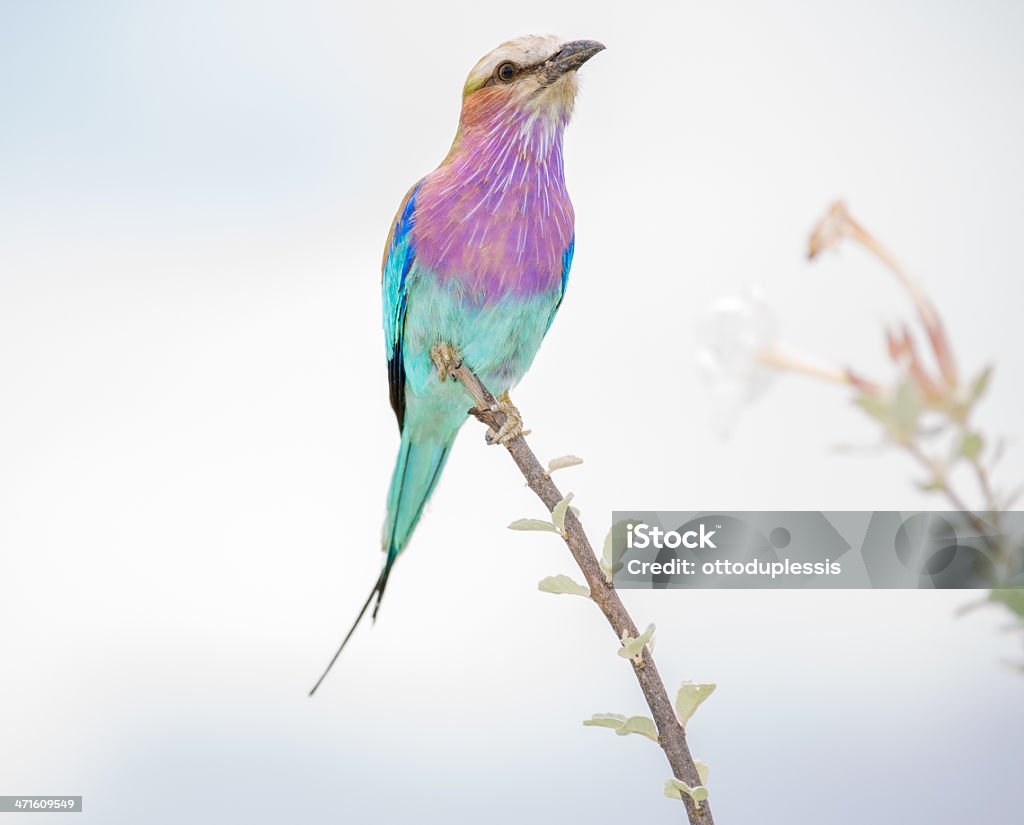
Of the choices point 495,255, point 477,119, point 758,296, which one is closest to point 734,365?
point 758,296

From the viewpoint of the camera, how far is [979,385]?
241 millimetres

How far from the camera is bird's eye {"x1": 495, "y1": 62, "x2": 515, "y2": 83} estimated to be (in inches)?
38.8

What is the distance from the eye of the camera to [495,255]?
3.12 feet

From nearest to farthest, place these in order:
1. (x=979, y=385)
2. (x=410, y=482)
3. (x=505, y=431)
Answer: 1. (x=979, y=385)
2. (x=505, y=431)
3. (x=410, y=482)

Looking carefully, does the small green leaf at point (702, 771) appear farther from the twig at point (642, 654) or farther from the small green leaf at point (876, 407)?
the small green leaf at point (876, 407)

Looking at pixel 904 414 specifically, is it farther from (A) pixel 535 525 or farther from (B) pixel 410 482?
(B) pixel 410 482

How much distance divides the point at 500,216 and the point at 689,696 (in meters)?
0.55

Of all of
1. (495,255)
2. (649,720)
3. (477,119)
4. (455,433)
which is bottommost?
(649,720)

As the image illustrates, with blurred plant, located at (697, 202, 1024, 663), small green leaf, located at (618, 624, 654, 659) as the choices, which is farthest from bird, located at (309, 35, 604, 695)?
blurred plant, located at (697, 202, 1024, 663)

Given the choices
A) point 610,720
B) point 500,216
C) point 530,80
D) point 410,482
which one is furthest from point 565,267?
point 610,720

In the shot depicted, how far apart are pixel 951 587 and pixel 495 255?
0.62 meters

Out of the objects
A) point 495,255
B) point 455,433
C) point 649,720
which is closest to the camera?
point 649,720

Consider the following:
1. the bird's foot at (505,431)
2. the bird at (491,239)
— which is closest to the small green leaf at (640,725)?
the bird's foot at (505,431)

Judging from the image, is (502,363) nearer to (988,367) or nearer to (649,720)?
(649,720)
